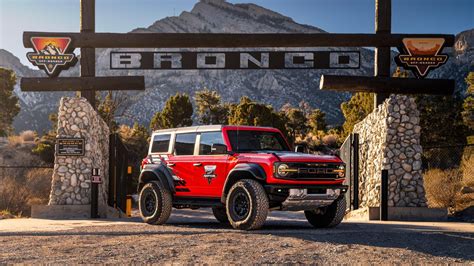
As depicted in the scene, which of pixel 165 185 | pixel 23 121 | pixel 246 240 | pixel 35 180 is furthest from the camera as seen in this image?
pixel 23 121

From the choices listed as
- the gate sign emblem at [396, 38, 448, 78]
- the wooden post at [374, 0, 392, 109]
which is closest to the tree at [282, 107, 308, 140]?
the gate sign emblem at [396, 38, 448, 78]

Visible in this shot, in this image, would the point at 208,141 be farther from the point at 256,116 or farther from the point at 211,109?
the point at 211,109

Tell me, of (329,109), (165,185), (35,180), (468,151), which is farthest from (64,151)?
(329,109)

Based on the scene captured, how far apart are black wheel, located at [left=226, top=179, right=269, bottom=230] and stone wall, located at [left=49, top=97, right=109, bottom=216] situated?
7.88 m

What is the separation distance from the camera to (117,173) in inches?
859

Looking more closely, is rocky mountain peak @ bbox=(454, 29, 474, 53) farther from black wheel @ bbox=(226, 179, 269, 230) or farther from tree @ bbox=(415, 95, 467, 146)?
black wheel @ bbox=(226, 179, 269, 230)

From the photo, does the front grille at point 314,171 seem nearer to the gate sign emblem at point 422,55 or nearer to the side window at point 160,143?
the side window at point 160,143

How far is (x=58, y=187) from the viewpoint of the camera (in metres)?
20.1

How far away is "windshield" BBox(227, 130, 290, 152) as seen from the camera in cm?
1444

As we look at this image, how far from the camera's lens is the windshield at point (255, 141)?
1444cm

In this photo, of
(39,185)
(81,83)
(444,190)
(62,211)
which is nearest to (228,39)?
(81,83)

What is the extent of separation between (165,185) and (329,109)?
107261mm

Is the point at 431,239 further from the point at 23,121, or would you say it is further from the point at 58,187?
the point at 23,121

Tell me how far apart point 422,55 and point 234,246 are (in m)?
12.4
